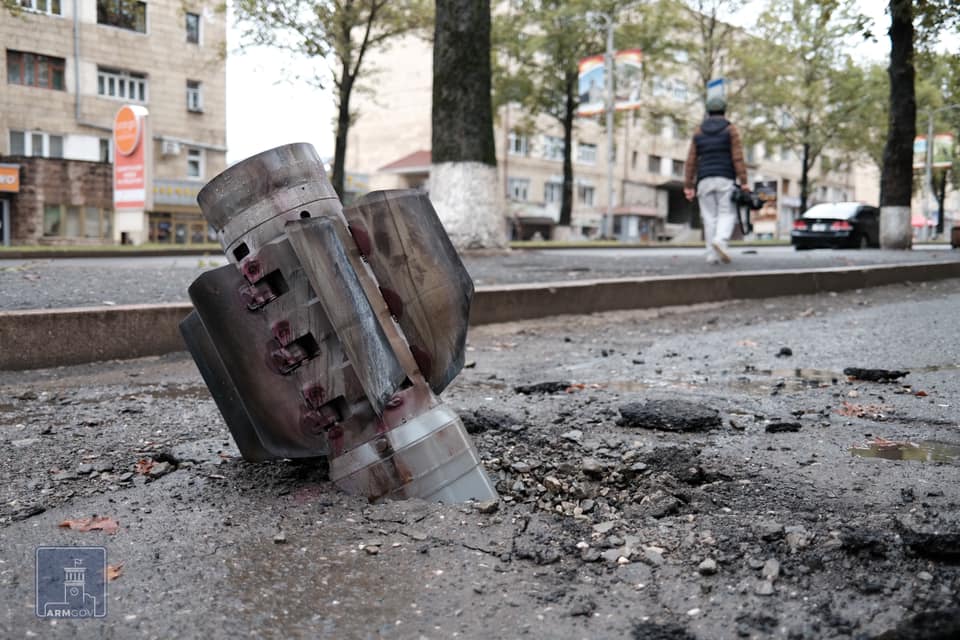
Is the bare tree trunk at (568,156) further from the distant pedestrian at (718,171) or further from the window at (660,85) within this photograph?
the distant pedestrian at (718,171)

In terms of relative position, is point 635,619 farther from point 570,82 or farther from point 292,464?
point 570,82

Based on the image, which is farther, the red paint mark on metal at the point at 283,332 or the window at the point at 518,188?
the window at the point at 518,188

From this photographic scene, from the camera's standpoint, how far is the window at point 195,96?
111 feet

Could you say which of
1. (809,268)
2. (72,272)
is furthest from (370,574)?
(809,268)

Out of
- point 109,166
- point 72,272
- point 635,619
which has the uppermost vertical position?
point 109,166

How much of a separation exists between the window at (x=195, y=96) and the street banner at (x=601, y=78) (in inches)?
594

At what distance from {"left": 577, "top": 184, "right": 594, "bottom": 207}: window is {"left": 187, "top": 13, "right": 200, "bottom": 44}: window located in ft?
82.3

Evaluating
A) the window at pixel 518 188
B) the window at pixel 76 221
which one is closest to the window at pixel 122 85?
the window at pixel 76 221

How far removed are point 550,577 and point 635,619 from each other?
10.4 inches

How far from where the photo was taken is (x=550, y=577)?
202cm

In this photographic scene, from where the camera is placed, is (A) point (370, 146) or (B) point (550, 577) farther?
(A) point (370, 146)

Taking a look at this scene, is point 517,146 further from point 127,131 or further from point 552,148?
point 127,131

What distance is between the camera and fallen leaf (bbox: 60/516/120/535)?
90.0 inches

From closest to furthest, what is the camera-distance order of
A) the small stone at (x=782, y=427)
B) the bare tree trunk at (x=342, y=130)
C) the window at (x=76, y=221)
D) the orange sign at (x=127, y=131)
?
the small stone at (x=782, y=427)
the orange sign at (x=127, y=131)
the bare tree trunk at (x=342, y=130)
the window at (x=76, y=221)
